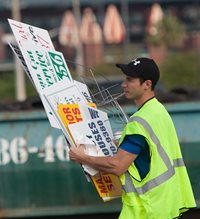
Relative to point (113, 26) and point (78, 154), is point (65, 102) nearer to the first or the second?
point (78, 154)

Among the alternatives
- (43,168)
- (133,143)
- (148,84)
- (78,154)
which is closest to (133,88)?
(148,84)

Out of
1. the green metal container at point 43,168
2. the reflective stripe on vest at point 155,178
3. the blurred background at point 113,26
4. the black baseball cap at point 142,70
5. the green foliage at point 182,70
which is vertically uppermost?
the black baseball cap at point 142,70

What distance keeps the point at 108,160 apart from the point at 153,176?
255 millimetres

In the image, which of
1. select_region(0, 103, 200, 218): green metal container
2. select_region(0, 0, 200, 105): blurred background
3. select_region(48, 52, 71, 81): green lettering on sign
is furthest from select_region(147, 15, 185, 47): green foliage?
select_region(48, 52, 71, 81): green lettering on sign

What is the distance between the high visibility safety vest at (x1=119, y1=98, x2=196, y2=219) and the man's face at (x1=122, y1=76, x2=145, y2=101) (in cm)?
7

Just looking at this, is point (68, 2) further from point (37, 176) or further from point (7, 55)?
point (37, 176)

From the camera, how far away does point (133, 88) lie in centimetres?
412

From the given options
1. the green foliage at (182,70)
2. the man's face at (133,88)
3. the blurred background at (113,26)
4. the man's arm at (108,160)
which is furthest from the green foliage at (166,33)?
the man's arm at (108,160)

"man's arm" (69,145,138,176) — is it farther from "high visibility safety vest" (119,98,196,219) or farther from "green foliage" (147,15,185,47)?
"green foliage" (147,15,185,47)

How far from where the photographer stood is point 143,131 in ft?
13.2

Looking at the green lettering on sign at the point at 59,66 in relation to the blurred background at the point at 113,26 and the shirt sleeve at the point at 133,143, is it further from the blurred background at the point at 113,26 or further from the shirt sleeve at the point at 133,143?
the blurred background at the point at 113,26

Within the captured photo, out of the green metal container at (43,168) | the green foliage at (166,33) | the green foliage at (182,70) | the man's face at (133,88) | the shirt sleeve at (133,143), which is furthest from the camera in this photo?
the green foliage at (166,33)

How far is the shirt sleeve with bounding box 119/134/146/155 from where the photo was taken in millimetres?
3992

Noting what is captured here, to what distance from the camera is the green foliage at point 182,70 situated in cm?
4216
